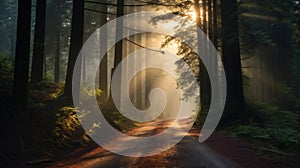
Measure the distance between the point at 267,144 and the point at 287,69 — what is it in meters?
24.8

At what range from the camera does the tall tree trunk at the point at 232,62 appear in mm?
18656

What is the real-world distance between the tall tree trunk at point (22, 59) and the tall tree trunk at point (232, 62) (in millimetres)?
11071

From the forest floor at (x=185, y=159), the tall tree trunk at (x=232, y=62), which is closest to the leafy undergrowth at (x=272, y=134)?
the forest floor at (x=185, y=159)

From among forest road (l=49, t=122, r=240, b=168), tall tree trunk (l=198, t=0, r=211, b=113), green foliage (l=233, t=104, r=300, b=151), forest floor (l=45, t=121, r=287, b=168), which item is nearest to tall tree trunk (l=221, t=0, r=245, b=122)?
green foliage (l=233, t=104, r=300, b=151)

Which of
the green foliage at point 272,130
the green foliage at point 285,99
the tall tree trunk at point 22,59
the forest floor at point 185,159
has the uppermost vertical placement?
the tall tree trunk at point 22,59

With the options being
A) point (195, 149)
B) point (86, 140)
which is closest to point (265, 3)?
point (195, 149)

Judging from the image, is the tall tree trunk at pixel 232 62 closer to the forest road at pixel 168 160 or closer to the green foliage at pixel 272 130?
the green foliage at pixel 272 130

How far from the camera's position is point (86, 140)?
14500mm

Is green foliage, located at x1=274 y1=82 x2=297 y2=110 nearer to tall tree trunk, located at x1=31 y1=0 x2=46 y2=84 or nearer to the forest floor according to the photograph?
the forest floor

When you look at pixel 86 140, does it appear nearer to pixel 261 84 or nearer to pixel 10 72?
pixel 10 72

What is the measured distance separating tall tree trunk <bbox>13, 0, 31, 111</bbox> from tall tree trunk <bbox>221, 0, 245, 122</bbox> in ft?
36.3

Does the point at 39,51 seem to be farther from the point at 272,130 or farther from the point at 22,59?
the point at 272,130

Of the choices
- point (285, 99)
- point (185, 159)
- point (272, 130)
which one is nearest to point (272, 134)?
point (272, 130)

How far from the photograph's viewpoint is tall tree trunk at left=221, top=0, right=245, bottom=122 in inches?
734
